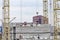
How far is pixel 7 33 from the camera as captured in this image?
42.3 meters

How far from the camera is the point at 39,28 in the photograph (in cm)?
6475

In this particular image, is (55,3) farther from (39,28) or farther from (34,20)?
(34,20)

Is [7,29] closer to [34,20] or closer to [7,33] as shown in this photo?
[7,33]

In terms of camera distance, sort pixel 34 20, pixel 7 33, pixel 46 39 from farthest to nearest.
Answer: pixel 34 20 < pixel 46 39 < pixel 7 33

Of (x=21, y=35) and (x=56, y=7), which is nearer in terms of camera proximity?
(x=56, y=7)

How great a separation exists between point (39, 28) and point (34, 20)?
732 inches

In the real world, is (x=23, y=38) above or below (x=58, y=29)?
below

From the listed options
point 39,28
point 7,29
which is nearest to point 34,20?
point 39,28

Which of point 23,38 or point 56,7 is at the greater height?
point 56,7

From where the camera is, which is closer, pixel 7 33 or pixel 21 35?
pixel 7 33

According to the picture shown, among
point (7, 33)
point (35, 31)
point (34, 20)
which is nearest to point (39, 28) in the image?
point (35, 31)

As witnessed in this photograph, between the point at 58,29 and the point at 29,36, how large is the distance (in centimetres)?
2452

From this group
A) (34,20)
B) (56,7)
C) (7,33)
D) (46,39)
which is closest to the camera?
(56,7)

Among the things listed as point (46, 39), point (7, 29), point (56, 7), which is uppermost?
point (56, 7)
